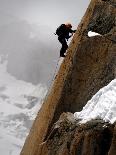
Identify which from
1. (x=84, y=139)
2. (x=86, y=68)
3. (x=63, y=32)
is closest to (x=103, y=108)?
(x=84, y=139)

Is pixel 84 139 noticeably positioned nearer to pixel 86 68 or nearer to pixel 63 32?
pixel 86 68

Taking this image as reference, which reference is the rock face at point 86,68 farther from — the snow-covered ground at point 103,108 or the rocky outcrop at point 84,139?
the rocky outcrop at point 84,139

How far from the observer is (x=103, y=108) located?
1784cm

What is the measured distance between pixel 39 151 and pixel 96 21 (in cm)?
811

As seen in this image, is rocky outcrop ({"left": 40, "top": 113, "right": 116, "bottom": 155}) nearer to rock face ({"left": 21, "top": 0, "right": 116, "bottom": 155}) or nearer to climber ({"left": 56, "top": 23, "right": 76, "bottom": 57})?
rock face ({"left": 21, "top": 0, "right": 116, "bottom": 155})

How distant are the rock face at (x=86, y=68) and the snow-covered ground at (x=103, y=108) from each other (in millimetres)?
2551

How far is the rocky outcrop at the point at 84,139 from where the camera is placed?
1645 centimetres

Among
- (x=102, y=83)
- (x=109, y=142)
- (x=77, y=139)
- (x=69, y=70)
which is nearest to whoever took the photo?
(x=109, y=142)

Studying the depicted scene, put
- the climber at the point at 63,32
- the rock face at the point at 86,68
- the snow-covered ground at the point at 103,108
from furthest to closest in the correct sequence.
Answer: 1. the climber at the point at 63,32
2. the rock face at the point at 86,68
3. the snow-covered ground at the point at 103,108

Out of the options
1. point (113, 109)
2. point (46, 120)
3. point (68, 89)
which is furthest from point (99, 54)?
point (113, 109)

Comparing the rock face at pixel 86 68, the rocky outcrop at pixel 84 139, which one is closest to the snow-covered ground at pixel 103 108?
the rocky outcrop at pixel 84 139

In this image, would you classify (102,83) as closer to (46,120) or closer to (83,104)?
(83,104)

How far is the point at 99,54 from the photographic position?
23234 mm

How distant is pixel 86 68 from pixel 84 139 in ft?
→ 23.2
